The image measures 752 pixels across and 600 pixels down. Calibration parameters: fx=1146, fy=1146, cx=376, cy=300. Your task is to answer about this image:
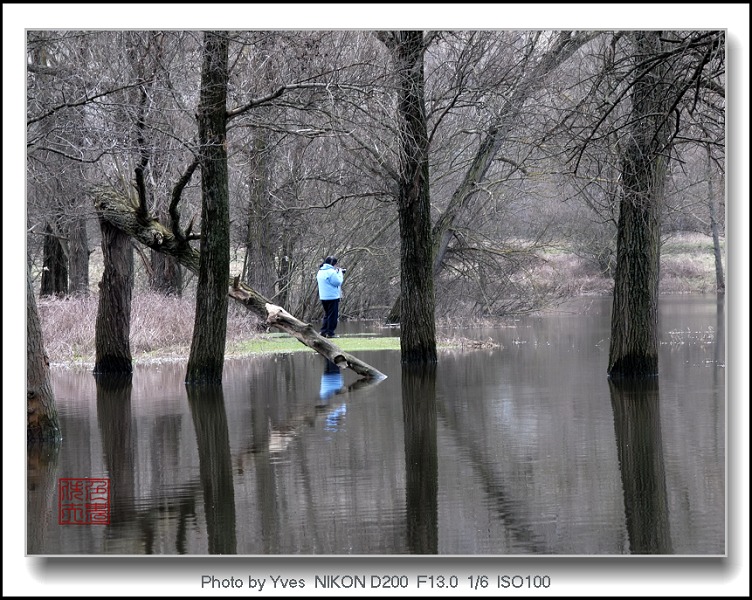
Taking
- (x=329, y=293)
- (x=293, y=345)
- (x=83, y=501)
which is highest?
(x=329, y=293)

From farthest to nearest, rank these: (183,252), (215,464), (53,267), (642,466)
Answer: (53,267) < (183,252) < (215,464) < (642,466)

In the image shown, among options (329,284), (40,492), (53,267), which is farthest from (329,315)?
(40,492)

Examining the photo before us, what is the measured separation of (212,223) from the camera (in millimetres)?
16219

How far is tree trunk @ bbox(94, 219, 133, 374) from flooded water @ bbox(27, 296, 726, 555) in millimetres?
431

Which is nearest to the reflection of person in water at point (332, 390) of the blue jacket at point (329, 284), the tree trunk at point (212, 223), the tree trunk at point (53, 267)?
the tree trunk at point (212, 223)

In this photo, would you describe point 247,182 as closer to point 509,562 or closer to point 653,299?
point 653,299

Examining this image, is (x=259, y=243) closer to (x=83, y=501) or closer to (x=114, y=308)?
(x=114, y=308)

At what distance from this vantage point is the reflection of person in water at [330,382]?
52.2ft

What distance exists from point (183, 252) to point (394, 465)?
8.11 meters

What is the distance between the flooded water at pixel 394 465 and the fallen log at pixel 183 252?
1.38 ft

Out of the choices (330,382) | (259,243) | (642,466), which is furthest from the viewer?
(259,243)

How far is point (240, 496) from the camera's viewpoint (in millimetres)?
9055

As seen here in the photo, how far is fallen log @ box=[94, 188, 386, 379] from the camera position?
17406mm

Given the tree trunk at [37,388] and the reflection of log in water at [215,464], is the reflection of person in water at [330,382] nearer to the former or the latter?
the reflection of log in water at [215,464]
